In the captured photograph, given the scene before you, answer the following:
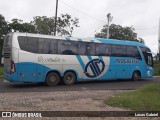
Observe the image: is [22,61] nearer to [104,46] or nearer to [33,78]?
[33,78]

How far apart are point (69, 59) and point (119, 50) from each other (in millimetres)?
4510

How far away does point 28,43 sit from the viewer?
1827cm

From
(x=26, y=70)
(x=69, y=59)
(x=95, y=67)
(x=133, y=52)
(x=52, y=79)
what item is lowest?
(x=52, y=79)

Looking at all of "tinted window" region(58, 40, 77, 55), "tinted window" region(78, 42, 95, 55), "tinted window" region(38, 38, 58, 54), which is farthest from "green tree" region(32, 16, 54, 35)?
"tinted window" region(38, 38, 58, 54)

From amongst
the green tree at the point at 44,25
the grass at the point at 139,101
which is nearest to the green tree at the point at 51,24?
the green tree at the point at 44,25

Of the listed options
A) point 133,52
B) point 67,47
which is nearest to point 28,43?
point 67,47

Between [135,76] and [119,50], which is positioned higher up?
[119,50]

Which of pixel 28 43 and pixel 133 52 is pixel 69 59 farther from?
pixel 133 52

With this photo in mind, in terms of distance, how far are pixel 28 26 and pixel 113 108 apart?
41768mm

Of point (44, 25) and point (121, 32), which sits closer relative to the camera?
point (44, 25)

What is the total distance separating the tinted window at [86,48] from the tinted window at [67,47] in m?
0.39

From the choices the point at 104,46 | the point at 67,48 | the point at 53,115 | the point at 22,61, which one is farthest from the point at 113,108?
the point at 104,46

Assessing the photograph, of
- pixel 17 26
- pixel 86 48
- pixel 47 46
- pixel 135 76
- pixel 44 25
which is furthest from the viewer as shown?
pixel 44 25

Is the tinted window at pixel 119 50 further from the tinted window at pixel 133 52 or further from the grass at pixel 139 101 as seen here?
the grass at pixel 139 101
